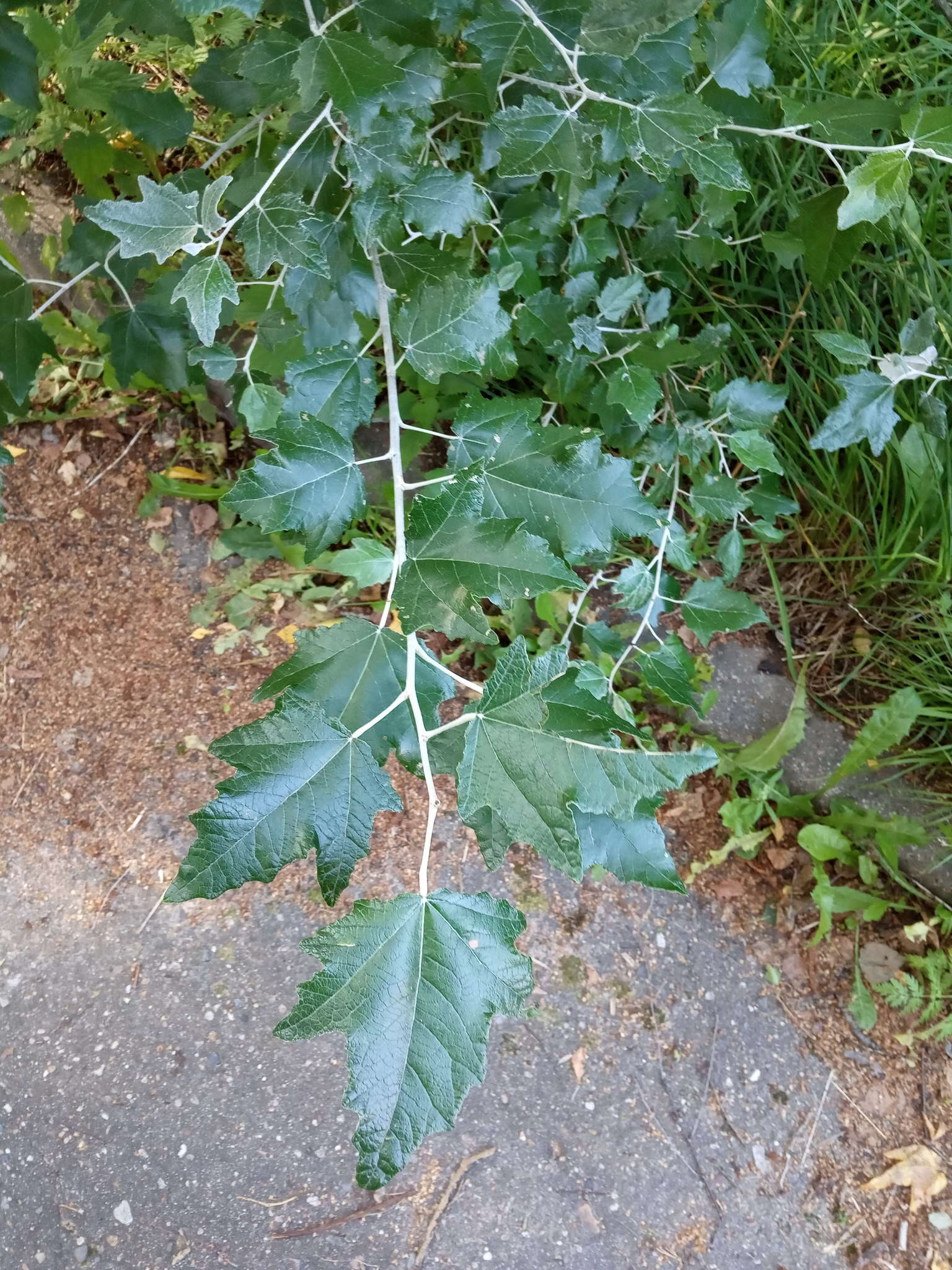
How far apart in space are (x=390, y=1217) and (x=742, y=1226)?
2.04ft

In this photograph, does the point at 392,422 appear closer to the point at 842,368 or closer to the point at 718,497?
the point at 718,497

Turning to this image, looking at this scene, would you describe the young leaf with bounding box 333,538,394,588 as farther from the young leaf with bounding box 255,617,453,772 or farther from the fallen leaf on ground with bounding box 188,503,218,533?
the fallen leaf on ground with bounding box 188,503,218,533

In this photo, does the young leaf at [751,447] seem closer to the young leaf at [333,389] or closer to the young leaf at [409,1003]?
the young leaf at [333,389]

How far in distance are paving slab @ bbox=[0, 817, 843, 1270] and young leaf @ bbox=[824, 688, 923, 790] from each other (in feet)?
1.41

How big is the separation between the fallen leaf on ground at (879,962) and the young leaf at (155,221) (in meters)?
1.64

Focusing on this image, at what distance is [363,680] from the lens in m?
0.81

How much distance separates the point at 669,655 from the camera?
118 centimetres

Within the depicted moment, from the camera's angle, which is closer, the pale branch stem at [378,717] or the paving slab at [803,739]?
the pale branch stem at [378,717]

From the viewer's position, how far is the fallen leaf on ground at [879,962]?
5.27 ft

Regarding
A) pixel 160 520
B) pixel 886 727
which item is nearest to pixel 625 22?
pixel 886 727

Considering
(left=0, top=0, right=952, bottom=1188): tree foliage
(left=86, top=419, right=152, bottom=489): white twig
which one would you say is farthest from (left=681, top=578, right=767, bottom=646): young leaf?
(left=86, top=419, right=152, bottom=489): white twig

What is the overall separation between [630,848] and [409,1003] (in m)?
0.24

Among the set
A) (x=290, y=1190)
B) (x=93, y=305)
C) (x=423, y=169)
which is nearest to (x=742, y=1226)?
(x=290, y=1190)

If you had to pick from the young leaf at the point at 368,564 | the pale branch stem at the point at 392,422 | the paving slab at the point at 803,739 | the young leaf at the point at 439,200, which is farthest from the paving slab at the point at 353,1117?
the young leaf at the point at 439,200
